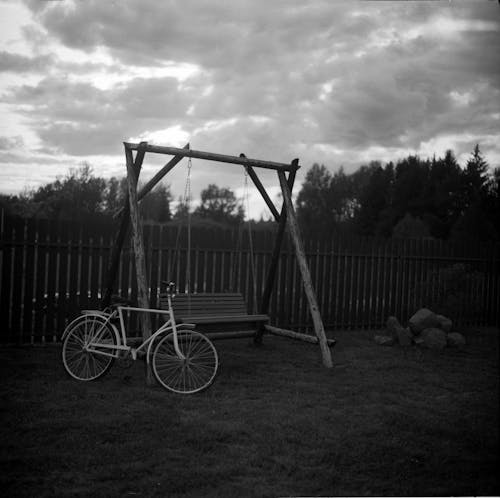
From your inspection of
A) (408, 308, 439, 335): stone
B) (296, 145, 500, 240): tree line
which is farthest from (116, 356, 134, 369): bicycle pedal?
(296, 145, 500, 240): tree line

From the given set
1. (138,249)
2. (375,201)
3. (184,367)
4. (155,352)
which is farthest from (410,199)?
(155,352)

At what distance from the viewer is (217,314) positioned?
281 inches

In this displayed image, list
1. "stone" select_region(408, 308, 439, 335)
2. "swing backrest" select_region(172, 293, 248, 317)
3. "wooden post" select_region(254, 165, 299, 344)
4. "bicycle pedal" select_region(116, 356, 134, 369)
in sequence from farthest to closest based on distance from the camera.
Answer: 1. "stone" select_region(408, 308, 439, 335)
2. "wooden post" select_region(254, 165, 299, 344)
3. "swing backrest" select_region(172, 293, 248, 317)
4. "bicycle pedal" select_region(116, 356, 134, 369)

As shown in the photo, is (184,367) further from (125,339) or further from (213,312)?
(213,312)

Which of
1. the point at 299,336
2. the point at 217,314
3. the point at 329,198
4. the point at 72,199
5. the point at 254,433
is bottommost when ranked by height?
the point at 254,433

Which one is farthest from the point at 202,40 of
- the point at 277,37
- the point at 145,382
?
the point at 145,382

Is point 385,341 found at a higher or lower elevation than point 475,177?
lower

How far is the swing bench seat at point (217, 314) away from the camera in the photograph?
6547 mm

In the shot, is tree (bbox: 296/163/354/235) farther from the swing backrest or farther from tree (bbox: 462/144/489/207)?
the swing backrest

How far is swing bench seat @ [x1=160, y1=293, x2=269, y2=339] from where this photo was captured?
655 centimetres

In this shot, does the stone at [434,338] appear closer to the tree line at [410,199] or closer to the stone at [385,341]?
the stone at [385,341]

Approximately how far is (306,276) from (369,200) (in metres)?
55.2

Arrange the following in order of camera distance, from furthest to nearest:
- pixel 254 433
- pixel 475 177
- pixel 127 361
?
pixel 475 177 < pixel 127 361 < pixel 254 433

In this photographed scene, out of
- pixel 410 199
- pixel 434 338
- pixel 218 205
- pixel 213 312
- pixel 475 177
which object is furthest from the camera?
pixel 218 205
